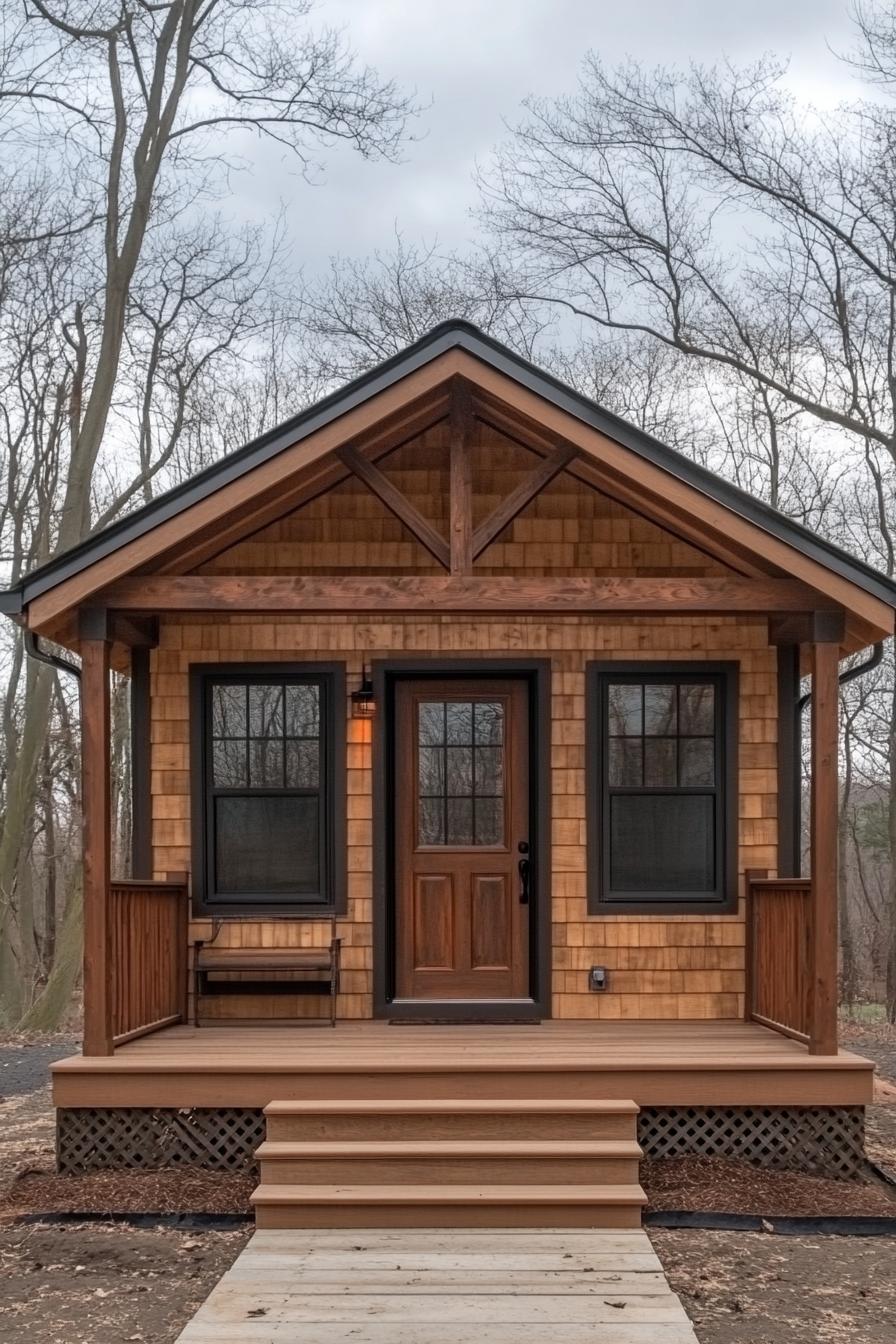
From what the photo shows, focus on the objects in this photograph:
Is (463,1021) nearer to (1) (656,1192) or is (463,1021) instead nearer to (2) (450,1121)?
(2) (450,1121)

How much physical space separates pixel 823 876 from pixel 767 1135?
1.36 meters

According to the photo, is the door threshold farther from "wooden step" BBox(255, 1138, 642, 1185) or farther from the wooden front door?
"wooden step" BBox(255, 1138, 642, 1185)

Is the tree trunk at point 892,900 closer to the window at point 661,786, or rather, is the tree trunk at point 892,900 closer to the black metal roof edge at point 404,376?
the window at point 661,786

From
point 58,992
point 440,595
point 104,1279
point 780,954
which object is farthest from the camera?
point 58,992

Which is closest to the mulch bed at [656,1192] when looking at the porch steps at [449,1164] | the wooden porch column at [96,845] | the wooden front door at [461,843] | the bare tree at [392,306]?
the porch steps at [449,1164]

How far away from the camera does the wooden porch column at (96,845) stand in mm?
7223

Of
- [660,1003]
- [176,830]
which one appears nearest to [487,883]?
[660,1003]

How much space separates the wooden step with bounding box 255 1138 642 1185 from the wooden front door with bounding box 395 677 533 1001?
7.30 ft

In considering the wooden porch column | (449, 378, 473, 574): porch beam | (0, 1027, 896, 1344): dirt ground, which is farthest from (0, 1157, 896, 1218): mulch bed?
(449, 378, 473, 574): porch beam

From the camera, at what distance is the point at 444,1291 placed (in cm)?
545

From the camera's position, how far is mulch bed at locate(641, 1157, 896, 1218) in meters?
Result: 6.65

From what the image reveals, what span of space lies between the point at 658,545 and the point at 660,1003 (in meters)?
2.81

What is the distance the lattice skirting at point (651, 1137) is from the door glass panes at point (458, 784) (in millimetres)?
2140

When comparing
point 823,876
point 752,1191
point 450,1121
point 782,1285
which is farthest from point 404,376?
point 782,1285
